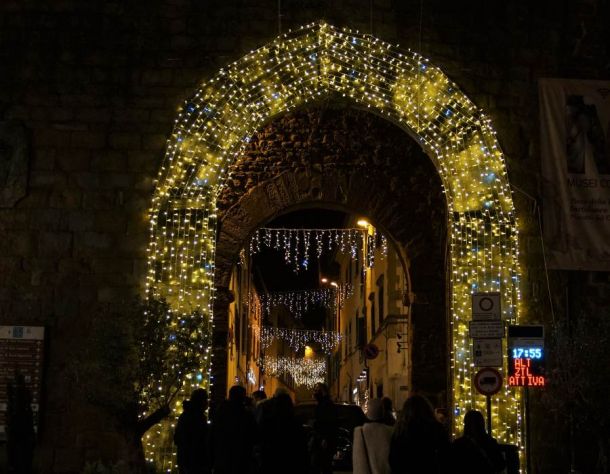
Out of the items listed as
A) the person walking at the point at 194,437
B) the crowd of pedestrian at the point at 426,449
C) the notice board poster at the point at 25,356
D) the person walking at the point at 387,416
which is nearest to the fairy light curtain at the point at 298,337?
the notice board poster at the point at 25,356

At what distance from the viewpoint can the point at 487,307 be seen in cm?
1120

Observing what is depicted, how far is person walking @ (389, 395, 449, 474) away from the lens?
628 cm

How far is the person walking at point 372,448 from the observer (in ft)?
22.5

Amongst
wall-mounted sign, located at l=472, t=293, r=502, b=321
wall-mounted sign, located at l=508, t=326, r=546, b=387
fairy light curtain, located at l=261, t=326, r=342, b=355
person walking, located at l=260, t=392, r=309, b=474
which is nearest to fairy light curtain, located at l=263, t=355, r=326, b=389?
fairy light curtain, located at l=261, t=326, r=342, b=355

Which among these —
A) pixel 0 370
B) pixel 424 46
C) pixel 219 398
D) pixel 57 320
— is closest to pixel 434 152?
pixel 424 46

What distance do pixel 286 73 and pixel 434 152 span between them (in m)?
2.55

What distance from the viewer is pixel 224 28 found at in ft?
44.4

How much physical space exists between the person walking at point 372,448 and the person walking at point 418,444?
0.46 meters

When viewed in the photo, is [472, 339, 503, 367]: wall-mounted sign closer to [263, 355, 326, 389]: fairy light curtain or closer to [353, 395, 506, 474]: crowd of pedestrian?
[353, 395, 506, 474]: crowd of pedestrian

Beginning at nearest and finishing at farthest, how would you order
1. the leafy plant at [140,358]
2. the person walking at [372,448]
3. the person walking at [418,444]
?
the person walking at [418,444] → the person walking at [372,448] → the leafy plant at [140,358]

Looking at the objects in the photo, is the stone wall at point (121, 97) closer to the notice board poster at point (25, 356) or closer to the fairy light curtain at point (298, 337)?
the notice board poster at point (25, 356)

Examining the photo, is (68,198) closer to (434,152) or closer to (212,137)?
(212,137)

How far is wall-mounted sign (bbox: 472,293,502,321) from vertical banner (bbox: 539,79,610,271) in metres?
2.43

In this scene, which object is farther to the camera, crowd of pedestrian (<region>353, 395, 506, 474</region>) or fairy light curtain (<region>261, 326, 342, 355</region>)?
fairy light curtain (<region>261, 326, 342, 355</region>)
